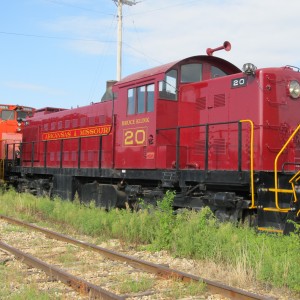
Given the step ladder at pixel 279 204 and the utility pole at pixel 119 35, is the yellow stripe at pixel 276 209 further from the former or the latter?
the utility pole at pixel 119 35

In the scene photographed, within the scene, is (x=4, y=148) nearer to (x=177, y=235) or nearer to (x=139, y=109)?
(x=139, y=109)

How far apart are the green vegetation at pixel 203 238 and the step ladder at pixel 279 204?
27 centimetres

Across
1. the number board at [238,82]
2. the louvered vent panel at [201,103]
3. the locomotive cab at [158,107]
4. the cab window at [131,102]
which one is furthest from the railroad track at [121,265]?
the number board at [238,82]

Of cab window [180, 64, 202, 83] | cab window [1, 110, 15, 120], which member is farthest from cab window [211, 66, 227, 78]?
cab window [1, 110, 15, 120]

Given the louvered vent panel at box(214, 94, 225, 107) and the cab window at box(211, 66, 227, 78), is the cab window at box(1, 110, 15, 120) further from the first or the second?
the louvered vent panel at box(214, 94, 225, 107)

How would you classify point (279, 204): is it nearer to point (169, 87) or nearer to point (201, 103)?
point (201, 103)

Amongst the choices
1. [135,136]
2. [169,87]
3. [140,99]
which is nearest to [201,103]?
[169,87]

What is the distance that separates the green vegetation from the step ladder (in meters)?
0.27

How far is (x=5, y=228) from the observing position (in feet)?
31.3

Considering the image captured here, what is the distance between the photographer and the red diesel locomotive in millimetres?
7500

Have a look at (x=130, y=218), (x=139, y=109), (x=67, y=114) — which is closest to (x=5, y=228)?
(x=130, y=218)

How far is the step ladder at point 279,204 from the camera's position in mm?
6676

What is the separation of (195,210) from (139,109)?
2840 mm

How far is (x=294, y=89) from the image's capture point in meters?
8.18
